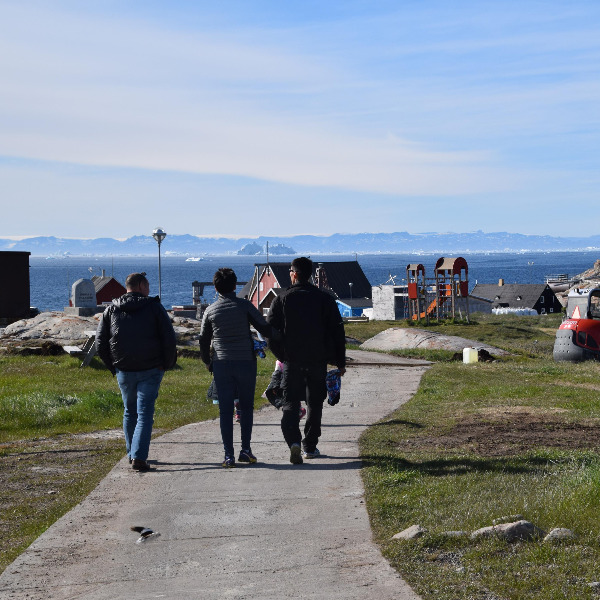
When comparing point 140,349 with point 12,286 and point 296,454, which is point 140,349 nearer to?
point 296,454

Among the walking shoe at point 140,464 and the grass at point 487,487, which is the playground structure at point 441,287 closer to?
the grass at point 487,487

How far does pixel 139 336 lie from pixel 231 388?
1.09 metres

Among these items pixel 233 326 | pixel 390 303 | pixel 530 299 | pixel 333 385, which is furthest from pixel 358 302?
pixel 233 326

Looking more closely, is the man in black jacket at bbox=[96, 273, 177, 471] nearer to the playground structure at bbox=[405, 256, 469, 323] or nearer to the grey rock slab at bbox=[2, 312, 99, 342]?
the grey rock slab at bbox=[2, 312, 99, 342]

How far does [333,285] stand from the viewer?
346 ft

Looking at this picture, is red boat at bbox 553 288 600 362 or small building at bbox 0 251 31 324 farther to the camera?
small building at bbox 0 251 31 324

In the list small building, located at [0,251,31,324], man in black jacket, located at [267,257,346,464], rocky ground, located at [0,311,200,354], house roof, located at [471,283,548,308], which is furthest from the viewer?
house roof, located at [471,283,548,308]

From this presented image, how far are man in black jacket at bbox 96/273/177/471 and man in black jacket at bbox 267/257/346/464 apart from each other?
1.15 meters

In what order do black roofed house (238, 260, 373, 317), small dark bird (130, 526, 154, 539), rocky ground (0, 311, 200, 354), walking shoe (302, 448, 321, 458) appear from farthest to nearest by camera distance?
1. black roofed house (238, 260, 373, 317)
2. rocky ground (0, 311, 200, 354)
3. walking shoe (302, 448, 321, 458)
4. small dark bird (130, 526, 154, 539)

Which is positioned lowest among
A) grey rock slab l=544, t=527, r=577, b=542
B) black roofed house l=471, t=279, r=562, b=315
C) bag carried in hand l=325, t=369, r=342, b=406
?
black roofed house l=471, t=279, r=562, b=315

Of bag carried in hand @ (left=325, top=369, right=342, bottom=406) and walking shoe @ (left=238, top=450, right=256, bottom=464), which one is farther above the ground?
bag carried in hand @ (left=325, top=369, right=342, bottom=406)

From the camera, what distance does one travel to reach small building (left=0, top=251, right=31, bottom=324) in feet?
121

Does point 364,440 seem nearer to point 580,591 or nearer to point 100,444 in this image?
point 100,444

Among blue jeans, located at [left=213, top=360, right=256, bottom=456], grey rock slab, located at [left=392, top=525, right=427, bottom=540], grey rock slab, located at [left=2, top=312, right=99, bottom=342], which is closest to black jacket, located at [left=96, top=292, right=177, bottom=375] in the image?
blue jeans, located at [left=213, top=360, right=256, bottom=456]
